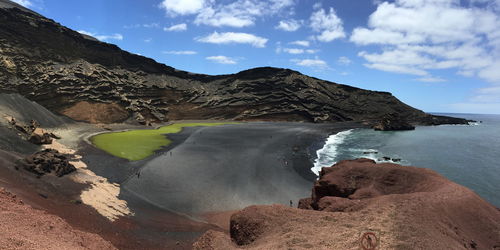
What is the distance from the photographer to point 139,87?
87625 mm

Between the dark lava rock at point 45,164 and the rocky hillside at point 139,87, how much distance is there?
1850 inches

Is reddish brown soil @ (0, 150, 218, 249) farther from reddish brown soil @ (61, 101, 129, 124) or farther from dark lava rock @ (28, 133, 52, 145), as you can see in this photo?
reddish brown soil @ (61, 101, 129, 124)

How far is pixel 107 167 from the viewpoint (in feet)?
97.9

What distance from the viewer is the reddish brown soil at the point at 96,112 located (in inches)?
2569

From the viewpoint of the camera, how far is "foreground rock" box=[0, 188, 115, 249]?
8734 mm

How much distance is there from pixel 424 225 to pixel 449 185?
6.15 metres

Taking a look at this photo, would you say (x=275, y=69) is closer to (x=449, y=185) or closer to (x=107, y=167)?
(x=107, y=167)

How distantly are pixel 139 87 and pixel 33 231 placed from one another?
274ft

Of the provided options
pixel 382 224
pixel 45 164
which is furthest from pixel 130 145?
pixel 382 224

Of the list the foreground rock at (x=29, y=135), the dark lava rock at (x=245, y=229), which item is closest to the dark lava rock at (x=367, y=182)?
the dark lava rock at (x=245, y=229)

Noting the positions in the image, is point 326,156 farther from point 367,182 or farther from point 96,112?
point 96,112

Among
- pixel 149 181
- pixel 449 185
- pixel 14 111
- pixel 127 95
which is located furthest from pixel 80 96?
pixel 449 185

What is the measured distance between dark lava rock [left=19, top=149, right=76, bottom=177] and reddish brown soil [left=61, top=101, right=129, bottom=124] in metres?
46.6

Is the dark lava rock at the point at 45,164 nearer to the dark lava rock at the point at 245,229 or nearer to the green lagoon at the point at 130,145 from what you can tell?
the green lagoon at the point at 130,145
